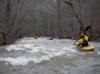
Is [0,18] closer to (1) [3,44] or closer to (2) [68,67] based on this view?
(1) [3,44]

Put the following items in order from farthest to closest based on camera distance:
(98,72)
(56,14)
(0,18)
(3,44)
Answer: (56,14) → (0,18) → (3,44) → (98,72)

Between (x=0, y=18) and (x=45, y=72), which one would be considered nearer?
(x=45, y=72)

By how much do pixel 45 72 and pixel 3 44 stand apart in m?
17.5

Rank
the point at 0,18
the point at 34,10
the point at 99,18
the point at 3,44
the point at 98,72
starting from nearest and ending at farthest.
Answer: the point at 98,72, the point at 3,44, the point at 0,18, the point at 99,18, the point at 34,10

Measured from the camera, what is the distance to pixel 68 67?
12516 mm

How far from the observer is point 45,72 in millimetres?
11320

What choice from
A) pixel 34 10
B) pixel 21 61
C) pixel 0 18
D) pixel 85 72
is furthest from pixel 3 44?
pixel 34 10

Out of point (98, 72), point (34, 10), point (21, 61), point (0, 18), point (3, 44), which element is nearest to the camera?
point (98, 72)

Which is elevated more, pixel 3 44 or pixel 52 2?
pixel 52 2

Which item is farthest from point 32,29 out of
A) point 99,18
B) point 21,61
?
point 21,61

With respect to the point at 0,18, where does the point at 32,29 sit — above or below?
below

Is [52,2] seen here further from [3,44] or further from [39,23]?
[3,44]

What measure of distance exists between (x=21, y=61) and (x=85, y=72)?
14.8 feet

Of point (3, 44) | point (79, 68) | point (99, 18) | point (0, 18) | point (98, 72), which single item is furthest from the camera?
point (99, 18)
